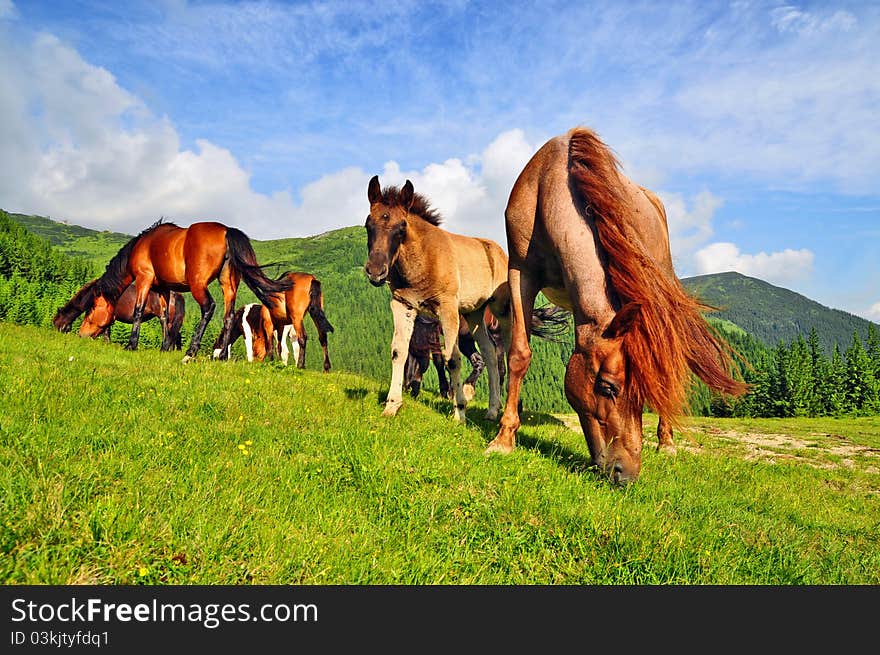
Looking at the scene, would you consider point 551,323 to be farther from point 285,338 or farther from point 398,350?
point 285,338

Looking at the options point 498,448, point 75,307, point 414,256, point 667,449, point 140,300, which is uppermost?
point 75,307

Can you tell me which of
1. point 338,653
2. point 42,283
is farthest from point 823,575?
point 42,283

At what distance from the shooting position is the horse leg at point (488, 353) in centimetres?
978

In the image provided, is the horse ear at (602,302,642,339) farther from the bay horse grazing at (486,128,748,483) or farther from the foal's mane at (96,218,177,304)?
the foal's mane at (96,218,177,304)

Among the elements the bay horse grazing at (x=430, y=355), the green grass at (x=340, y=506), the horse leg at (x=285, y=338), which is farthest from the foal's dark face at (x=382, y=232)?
the horse leg at (x=285, y=338)

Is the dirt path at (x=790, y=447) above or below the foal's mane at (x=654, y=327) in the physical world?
below

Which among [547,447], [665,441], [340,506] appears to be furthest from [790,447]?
[340,506]

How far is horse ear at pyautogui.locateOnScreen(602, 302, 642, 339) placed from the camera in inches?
194

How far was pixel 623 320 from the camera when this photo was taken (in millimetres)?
5031

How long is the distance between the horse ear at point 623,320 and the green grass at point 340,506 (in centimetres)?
154

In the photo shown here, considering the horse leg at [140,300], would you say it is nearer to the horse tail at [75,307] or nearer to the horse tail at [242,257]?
the horse tail at [242,257]

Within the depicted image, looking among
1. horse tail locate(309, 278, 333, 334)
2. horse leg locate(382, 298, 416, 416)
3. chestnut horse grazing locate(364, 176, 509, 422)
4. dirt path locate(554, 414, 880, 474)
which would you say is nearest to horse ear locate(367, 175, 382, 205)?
chestnut horse grazing locate(364, 176, 509, 422)

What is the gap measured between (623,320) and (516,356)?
1978 millimetres

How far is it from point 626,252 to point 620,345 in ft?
3.60
